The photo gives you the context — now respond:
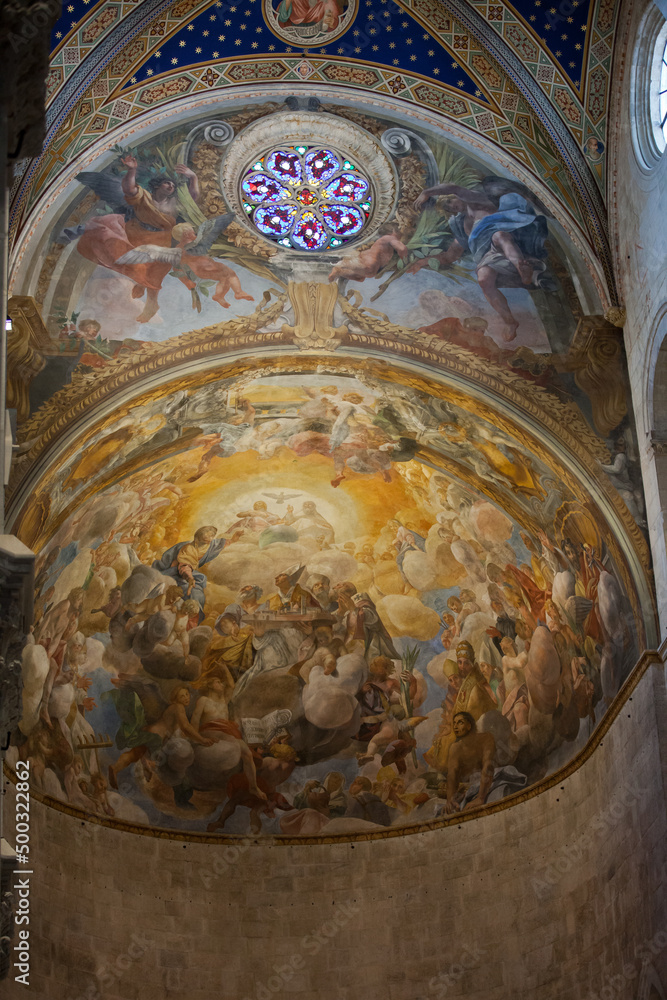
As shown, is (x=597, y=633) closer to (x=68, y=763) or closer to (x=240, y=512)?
(x=240, y=512)

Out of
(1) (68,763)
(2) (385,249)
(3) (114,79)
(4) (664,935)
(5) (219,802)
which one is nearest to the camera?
(4) (664,935)

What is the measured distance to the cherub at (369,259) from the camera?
17.4m

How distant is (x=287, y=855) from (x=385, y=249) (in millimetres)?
9852

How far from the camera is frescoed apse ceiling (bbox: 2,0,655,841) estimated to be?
16438 mm

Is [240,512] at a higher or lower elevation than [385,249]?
lower

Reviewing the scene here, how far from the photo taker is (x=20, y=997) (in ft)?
56.0

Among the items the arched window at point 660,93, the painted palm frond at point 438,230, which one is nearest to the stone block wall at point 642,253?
the arched window at point 660,93

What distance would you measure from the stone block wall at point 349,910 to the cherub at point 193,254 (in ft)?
26.4

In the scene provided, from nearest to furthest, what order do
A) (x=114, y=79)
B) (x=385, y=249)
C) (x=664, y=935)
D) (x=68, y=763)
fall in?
(x=664, y=935) < (x=114, y=79) < (x=385, y=249) < (x=68, y=763)

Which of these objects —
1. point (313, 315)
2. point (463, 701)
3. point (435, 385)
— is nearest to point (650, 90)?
point (435, 385)

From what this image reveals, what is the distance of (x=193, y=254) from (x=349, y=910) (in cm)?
1040

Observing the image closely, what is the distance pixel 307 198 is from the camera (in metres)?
17.5

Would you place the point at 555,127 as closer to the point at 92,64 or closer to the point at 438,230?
the point at 438,230

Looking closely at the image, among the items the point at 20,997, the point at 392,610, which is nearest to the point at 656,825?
the point at 392,610
